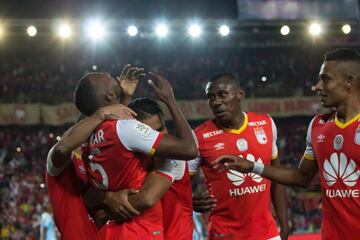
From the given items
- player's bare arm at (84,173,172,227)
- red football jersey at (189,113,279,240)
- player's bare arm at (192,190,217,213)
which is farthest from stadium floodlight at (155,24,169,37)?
player's bare arm at (84,173,172,227)

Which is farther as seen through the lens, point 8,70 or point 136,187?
point 8,70

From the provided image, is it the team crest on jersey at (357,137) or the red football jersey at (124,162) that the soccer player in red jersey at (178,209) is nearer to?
the red football jersey at (124,162)

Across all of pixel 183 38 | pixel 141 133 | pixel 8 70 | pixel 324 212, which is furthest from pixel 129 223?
pixel 8 70

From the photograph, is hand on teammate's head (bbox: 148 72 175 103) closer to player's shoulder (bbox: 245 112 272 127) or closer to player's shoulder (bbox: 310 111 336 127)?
player's shoulder (bbox: 310 111 336 127)

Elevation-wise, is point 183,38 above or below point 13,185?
above

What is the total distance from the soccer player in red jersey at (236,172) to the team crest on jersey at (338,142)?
4.20 ft

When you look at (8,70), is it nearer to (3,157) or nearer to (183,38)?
(3,157)

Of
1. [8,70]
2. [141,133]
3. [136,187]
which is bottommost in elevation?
[136,187]

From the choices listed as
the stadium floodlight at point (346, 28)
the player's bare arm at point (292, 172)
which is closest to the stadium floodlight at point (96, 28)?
the stadium floodlight at point (346, 28)

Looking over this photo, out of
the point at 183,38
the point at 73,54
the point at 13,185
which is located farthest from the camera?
the point at 73,54

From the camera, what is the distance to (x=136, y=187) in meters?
3.54

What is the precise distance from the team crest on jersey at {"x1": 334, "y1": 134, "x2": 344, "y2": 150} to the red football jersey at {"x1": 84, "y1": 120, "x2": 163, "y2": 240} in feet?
3.61

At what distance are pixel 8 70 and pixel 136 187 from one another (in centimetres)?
2226

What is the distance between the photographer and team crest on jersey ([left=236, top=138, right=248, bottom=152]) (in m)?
4.99
